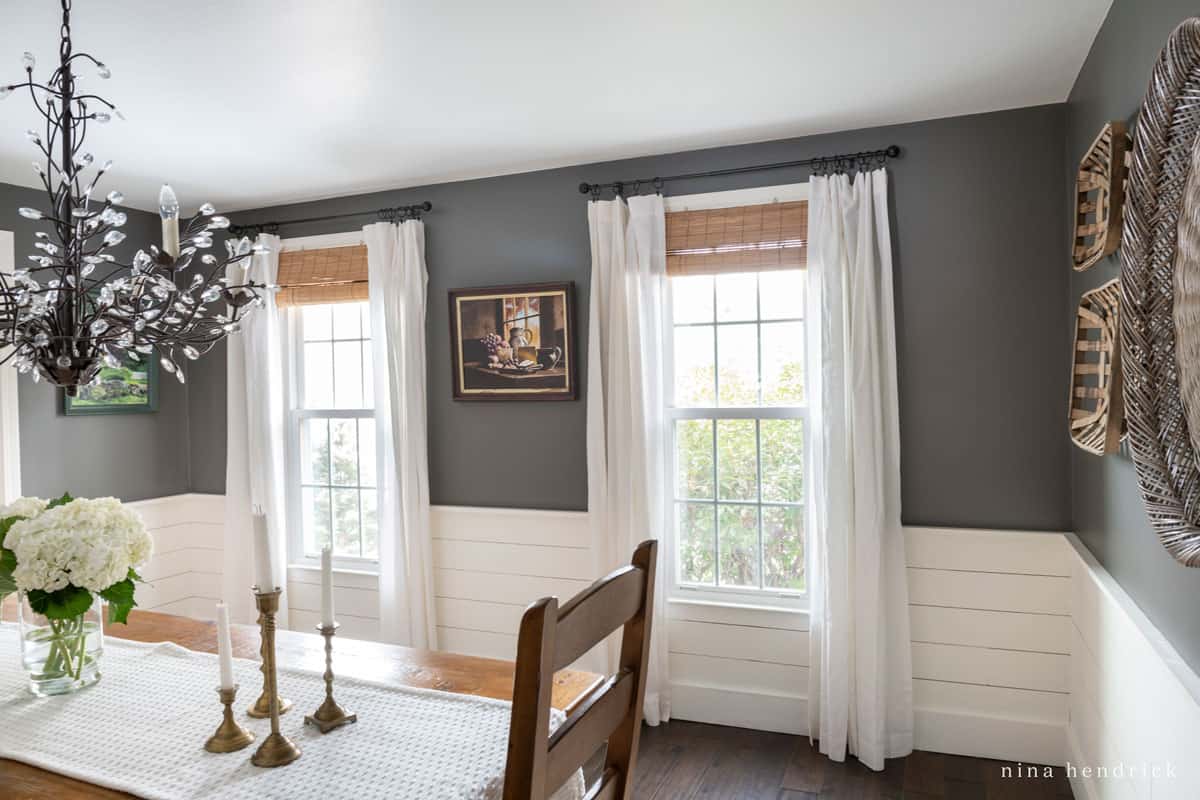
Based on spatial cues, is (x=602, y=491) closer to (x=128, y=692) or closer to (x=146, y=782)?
(x=128, y=692)

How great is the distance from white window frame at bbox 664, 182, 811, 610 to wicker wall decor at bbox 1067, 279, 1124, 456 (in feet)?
3.51

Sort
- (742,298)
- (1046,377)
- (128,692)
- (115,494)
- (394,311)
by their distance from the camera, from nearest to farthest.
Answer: (128,692)
(1046,377)
(742,298)
(394,311)
(115,494)

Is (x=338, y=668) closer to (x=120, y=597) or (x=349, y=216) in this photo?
(x=120, y=597)

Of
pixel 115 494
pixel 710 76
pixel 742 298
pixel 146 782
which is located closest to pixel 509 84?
pixel 710 76

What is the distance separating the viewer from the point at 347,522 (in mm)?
4246

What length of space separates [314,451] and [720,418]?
7.57 feet

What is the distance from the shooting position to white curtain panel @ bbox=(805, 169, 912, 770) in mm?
3033

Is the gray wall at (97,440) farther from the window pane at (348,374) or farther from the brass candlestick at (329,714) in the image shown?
the brass candlestick at (329,714)

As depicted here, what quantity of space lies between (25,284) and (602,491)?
2243 millimetres

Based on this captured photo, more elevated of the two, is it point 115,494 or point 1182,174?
point 1182,174

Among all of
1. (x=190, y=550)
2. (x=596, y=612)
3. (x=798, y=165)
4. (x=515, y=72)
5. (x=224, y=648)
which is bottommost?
(x=190, y=550)

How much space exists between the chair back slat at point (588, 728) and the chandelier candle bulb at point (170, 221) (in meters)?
A: 1.27

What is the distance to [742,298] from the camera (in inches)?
135

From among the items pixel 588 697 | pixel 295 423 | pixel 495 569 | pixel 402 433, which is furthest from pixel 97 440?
pixel 588 697
